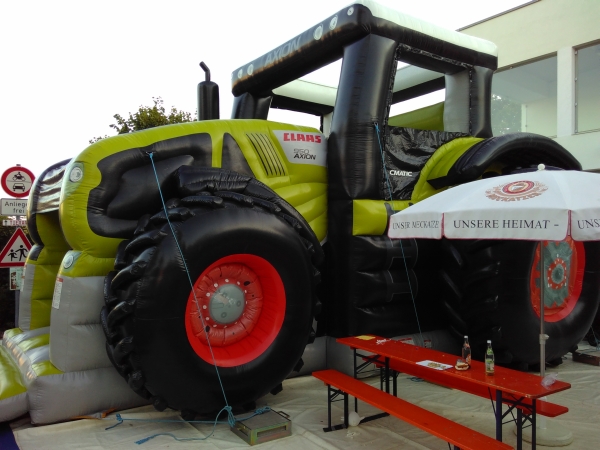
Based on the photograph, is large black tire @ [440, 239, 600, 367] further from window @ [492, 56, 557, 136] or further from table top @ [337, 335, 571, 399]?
window @ [492, 56, 557, 136]

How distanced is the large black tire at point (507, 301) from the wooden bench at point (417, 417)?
1729mm

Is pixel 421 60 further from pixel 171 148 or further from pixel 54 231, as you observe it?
pixel 54 231

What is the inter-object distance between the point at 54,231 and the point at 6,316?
4.24 m

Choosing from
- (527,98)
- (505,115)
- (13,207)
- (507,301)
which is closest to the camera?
(507,301)

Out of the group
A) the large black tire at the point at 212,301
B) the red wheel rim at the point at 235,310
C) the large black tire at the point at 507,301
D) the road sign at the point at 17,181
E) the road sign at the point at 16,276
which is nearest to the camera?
the large black tire at the point at 212,301

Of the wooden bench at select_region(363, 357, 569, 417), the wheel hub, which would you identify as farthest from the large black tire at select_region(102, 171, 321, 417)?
the wooden bench at select_region(363, 357, 569, 417)

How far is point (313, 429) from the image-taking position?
150 inches

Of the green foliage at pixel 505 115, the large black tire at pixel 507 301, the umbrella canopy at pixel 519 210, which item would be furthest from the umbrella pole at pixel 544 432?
the green foliage at pixel 505 115

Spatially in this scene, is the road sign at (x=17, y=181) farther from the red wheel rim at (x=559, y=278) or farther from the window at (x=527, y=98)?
the window at (x=527, y=98)

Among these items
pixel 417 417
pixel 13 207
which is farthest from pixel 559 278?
pixel 13 207

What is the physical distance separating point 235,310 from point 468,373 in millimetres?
1724

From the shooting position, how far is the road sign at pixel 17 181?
699cm

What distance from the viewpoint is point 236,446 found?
138 inches

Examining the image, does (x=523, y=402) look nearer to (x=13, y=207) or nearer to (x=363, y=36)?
(x=363, y=36)
